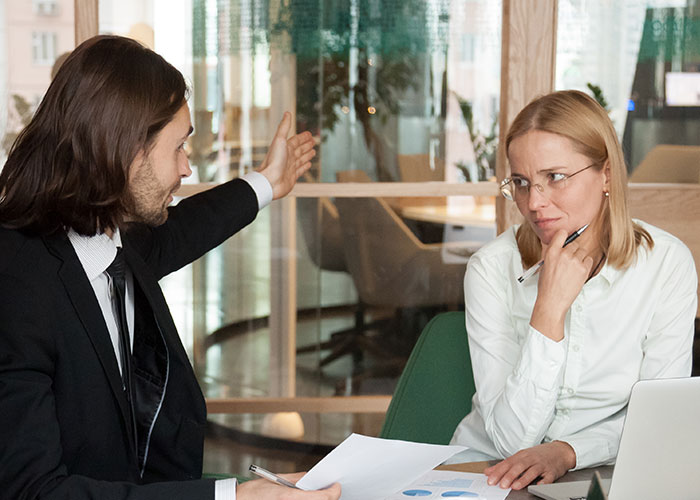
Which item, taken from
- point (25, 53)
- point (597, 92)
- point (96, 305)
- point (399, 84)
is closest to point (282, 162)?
point (96, 305)

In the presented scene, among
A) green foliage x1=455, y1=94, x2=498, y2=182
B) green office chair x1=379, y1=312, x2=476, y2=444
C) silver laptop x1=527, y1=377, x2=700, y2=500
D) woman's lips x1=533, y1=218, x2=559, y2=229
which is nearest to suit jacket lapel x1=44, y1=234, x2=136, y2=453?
green office chair x1=379, y1=312, x2=476, y2=444

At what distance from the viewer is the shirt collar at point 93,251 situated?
1.55 m

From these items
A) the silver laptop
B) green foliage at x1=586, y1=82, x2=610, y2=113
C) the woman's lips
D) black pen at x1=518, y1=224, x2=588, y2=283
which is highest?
green foliage at x1=586, y1=82, x2=610, y2=113

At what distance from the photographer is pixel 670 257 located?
77.0 inches

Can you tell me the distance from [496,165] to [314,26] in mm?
895

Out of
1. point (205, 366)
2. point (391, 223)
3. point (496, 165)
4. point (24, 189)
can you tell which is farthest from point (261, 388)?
point (24, 189)

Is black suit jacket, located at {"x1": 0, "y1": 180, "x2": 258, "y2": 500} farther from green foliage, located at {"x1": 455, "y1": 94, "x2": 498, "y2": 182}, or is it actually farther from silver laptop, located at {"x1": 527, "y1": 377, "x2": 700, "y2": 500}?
green foliage, located at {"x1": 455, "y1": 94, "x2": 498, "y2": 182}

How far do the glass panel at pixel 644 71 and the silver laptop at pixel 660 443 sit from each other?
2311 millimetres

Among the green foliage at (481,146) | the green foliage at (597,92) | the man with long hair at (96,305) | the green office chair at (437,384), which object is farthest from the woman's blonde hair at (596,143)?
the green foliage at (597,92)

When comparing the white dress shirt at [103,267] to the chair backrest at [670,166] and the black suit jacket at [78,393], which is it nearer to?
the black suit jacket at [78,393]

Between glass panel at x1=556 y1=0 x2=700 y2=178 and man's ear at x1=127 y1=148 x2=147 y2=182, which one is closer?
man's ear at x1=127 y1=148 x2=147 y2=182

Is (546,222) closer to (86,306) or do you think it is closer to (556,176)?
(556,176)

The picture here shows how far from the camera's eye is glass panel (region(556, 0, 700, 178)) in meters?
3.36

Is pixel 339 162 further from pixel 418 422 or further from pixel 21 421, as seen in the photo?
pixel 21 421
